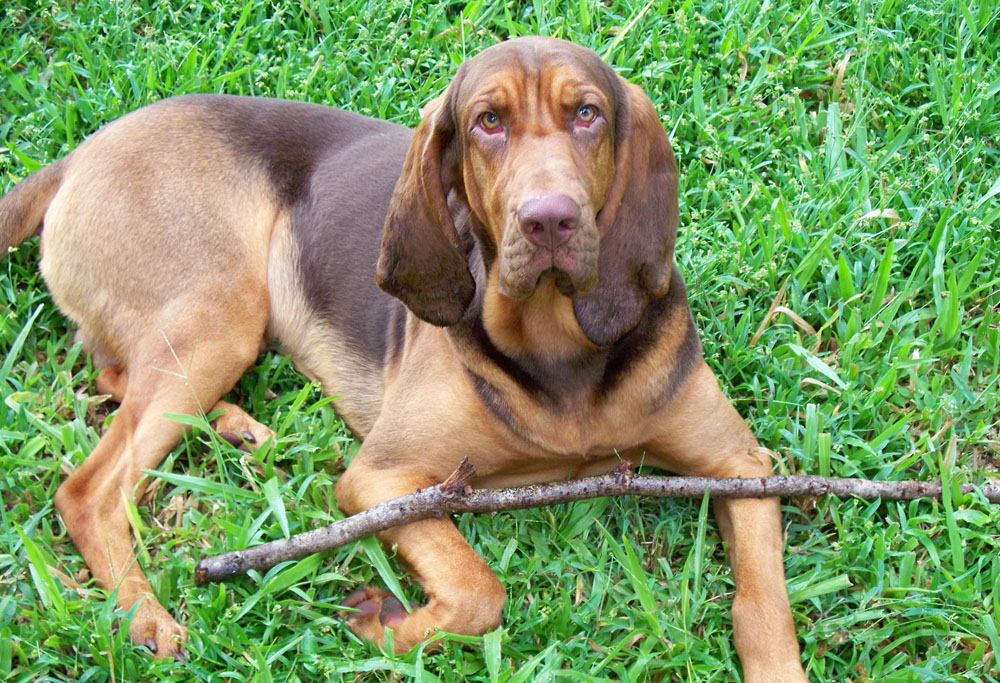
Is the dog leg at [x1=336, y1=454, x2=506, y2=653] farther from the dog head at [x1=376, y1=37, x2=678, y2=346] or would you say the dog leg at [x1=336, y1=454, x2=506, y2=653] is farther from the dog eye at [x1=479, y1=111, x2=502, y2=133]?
the dog eye at [x1=479, y1=111, x2=502, y2=133]

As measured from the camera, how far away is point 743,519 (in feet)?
12.6

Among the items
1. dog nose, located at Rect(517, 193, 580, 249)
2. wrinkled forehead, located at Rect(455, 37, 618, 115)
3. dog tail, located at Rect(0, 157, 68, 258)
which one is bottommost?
dog tail, located at Rect(0, 157, 68, 258)

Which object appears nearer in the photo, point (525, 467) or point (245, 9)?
point (525, 467)

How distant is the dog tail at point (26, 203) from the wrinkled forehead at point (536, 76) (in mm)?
2085

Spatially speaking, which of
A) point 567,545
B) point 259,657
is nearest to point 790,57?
point 567,545

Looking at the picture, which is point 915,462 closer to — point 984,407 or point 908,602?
point 984,407

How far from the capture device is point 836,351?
4641mm

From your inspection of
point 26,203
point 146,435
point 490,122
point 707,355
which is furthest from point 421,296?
point 26,203

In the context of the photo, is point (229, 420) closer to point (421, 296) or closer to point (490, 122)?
point (421, 296)

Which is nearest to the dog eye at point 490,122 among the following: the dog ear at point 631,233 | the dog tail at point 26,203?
the dog ear at point 631,233

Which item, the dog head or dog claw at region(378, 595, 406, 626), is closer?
the dog head

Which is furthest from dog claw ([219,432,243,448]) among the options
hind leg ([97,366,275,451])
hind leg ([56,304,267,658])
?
hind leg ([56,304,267,658])

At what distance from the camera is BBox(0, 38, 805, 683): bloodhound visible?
3.54 metres

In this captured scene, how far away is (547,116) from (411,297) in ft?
2.53
